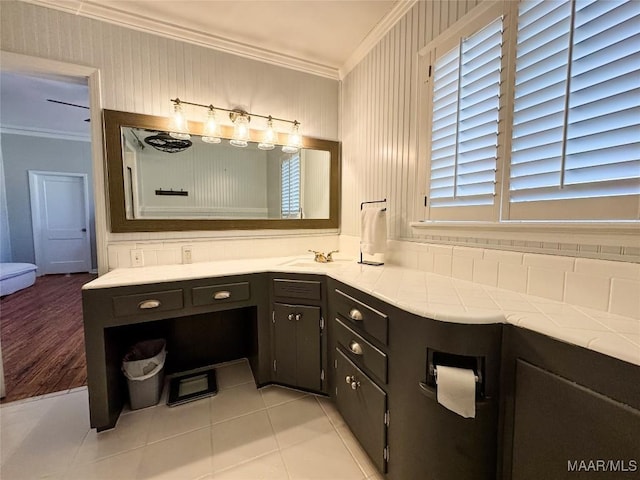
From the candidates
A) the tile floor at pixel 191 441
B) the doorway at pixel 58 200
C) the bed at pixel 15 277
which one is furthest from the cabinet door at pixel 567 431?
the bed at pixel 15 277

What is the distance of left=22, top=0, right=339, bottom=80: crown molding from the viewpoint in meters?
A: 1.68

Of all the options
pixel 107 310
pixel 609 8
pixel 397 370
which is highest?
pixel 609 8

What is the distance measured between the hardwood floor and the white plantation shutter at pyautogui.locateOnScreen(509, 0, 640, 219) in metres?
3.10

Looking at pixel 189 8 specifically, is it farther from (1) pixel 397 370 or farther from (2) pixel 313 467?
(2) pixel 313 467

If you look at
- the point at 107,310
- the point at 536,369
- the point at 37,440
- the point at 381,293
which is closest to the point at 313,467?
the point at 381,293

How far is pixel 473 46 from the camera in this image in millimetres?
1307

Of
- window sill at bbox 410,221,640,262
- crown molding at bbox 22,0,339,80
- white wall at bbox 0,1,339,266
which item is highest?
crown molding at bbox 22,0,339,80

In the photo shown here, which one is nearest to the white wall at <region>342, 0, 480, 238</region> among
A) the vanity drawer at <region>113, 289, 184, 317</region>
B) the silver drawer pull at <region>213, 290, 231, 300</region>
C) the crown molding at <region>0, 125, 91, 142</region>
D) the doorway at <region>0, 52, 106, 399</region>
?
the silver drawer pull at <region>213, 290, 231, 300</region>


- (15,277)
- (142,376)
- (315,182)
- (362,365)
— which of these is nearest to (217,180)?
(315,182)

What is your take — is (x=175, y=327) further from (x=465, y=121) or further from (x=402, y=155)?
(x=465, y=121)

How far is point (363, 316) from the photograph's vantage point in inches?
50.2

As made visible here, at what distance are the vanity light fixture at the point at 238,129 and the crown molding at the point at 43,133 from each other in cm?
477

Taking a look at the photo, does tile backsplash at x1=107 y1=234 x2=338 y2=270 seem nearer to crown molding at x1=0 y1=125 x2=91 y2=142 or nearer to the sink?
the sink

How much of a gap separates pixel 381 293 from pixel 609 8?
1237 millimetres
